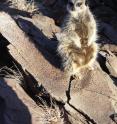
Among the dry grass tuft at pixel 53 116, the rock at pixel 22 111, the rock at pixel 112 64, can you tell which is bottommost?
the rock at pixel 112 64

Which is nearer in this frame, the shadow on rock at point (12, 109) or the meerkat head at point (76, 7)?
the meerkat head at point (76, 7)

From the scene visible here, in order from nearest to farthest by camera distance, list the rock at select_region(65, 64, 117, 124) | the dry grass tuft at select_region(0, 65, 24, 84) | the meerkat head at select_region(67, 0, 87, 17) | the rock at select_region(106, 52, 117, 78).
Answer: the meerkat head at select_region(67, 0, 87, 17) < the rock at select_region(65, 64, 117, 124) < the dry grass tuft at select_region(0, 65, 24, 84) < the rock at select_region(106, 52, 117, 78)

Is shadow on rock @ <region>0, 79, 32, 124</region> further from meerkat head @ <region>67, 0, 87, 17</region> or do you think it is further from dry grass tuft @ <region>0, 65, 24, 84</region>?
meerkat head @ <region>67, 0, 87, 17</region>

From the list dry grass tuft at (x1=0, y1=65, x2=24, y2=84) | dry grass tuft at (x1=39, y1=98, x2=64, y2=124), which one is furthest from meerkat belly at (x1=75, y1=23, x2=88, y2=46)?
dry grass tuft at (x1=0, y1=65, x2=24, y2=84)

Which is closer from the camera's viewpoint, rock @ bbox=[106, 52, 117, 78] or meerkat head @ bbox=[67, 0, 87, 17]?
meerkat head @ bbox=[67, 0, 87, 17]

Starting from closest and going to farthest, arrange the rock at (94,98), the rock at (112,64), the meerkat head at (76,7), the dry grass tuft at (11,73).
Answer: the meerkat head at (76,7) < the rock at (94,98) < the dry grass tuft at (11,73) < the rock at (112,64)

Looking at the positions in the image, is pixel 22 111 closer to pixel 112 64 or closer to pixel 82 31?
pixel 82 31

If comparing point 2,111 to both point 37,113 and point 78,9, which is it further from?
point 78,9

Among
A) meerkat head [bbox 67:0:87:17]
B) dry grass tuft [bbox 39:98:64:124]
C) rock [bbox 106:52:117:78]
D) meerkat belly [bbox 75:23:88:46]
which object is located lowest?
rock [bbox 106:52:117:78]

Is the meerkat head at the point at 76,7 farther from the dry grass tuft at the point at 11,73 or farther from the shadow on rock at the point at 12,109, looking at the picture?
the shadow on rock at the point at 12,109

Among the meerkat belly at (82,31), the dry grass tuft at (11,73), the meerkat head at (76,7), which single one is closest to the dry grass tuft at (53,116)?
the dry grass tuft at (11,73)
